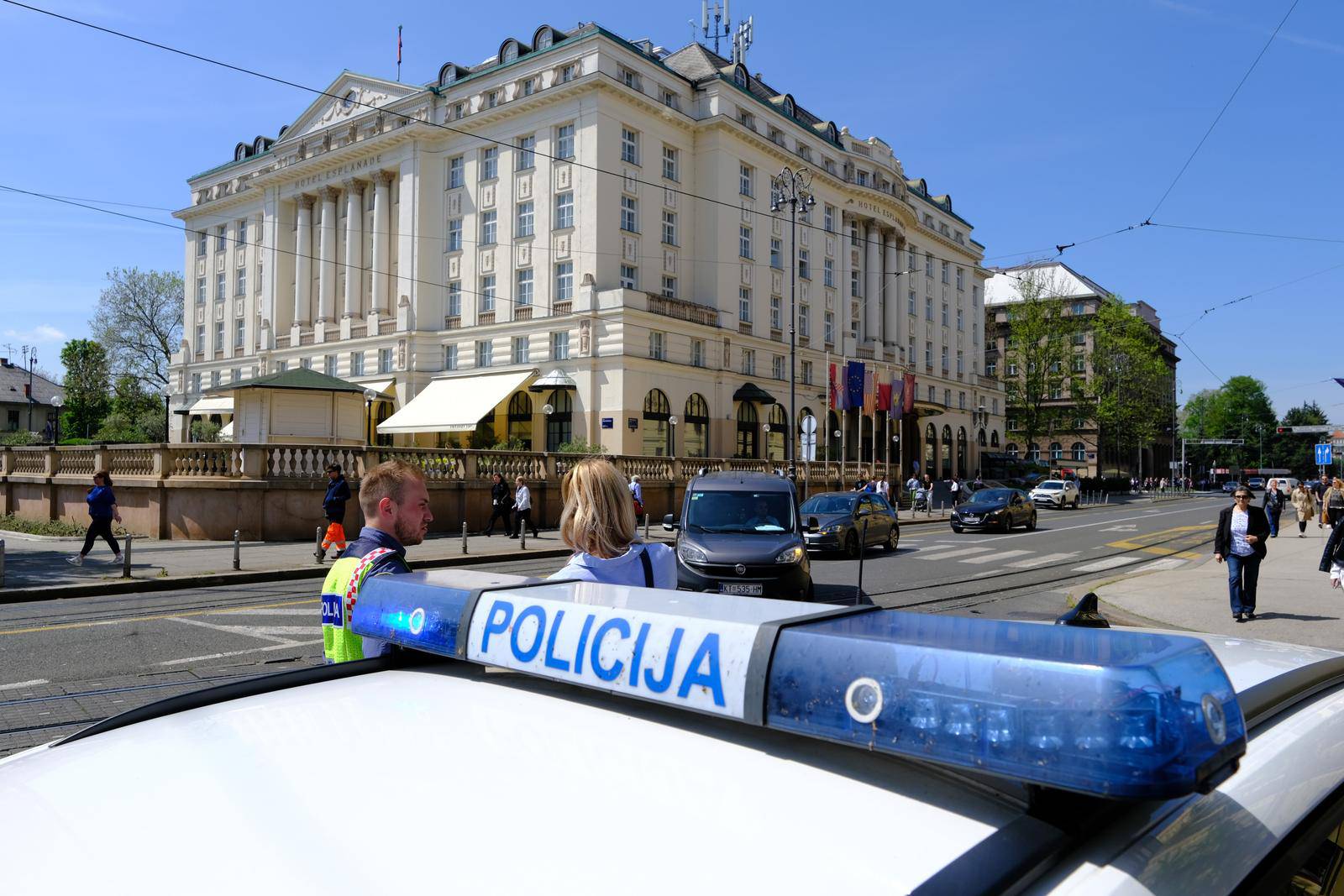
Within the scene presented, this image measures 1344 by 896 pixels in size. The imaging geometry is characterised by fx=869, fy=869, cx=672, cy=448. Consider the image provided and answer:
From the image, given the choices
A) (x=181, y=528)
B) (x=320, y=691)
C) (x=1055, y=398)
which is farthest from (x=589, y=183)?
(x=1055, y=398)

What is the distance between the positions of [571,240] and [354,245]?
56.1 ft

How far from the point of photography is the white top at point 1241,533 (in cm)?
1189

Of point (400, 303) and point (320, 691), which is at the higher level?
point (400, 303)

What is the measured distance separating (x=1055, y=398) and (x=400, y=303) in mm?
74622

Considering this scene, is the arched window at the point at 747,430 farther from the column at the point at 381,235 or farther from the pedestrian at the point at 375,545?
the pedestrian at the point at 375,545

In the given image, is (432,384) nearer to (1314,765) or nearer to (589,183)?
(589,183)

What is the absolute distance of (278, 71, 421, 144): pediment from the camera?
48.5 meters

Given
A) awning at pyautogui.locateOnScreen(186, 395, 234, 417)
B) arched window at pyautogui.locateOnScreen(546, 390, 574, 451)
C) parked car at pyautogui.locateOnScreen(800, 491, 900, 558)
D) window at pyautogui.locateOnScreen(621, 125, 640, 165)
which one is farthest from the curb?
window at pyautogui.locateOnScreen(621, 125, 640, 165)

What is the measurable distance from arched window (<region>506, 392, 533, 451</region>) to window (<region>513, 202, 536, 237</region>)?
8.22 meters

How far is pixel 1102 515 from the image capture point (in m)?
41.9

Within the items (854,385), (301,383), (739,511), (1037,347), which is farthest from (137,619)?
(1037,347)

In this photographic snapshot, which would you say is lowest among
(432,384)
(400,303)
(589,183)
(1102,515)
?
(1102,515)

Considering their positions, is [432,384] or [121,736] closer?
[121,736]

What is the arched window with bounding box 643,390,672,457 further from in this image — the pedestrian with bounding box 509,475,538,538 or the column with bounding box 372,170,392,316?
the column with bounding box 372,170,392,316
